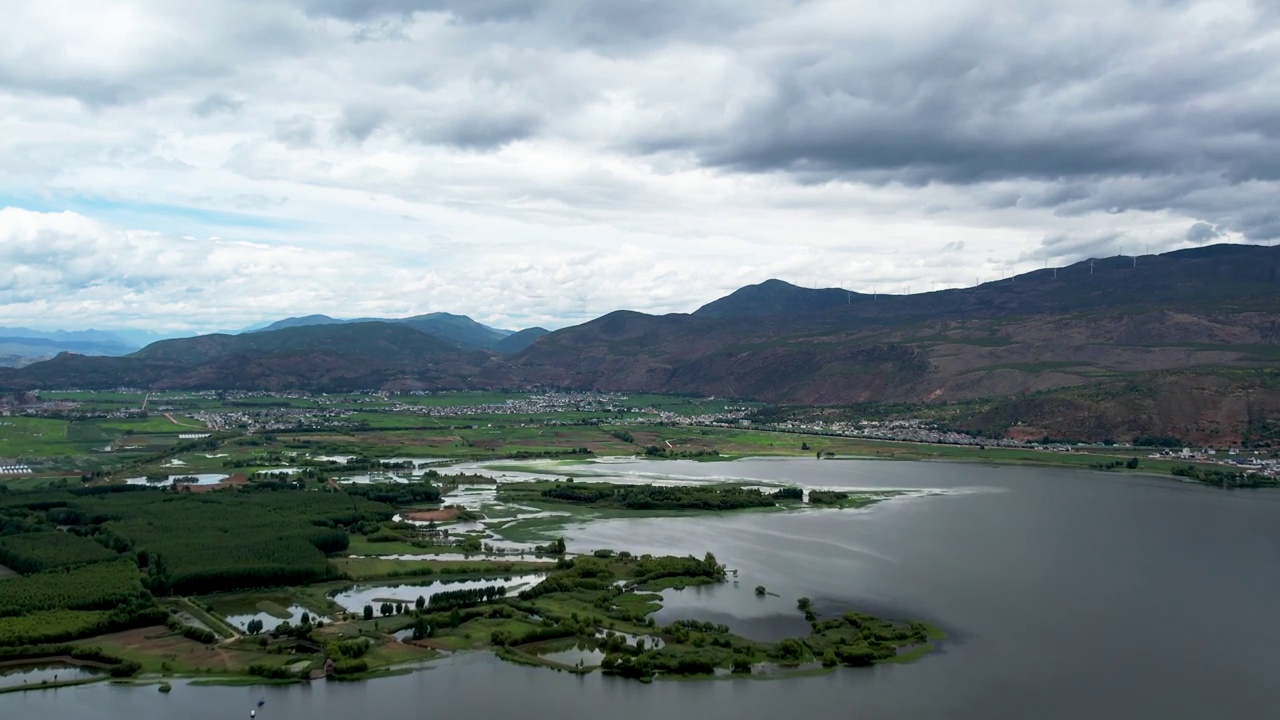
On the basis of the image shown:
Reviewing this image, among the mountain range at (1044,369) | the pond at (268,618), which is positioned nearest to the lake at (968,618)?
the pond at (268,618)

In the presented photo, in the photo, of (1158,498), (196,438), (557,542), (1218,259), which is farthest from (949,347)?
(557,542)

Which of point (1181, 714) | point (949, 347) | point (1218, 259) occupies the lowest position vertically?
point (1181, 714)

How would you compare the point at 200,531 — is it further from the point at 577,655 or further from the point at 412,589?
the point at 577,655

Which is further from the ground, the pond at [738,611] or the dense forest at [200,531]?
the dense forest at [200,531]

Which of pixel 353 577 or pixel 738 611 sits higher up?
pixel 353 577

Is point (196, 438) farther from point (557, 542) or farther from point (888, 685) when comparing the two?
point (888, 685)

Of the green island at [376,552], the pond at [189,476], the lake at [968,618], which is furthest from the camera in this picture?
the pond at [189,476]

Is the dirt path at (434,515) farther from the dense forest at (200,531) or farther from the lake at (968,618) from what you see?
the lake at (968,618)

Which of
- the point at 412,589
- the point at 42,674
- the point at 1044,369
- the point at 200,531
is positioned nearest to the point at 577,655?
the point at 412,589
